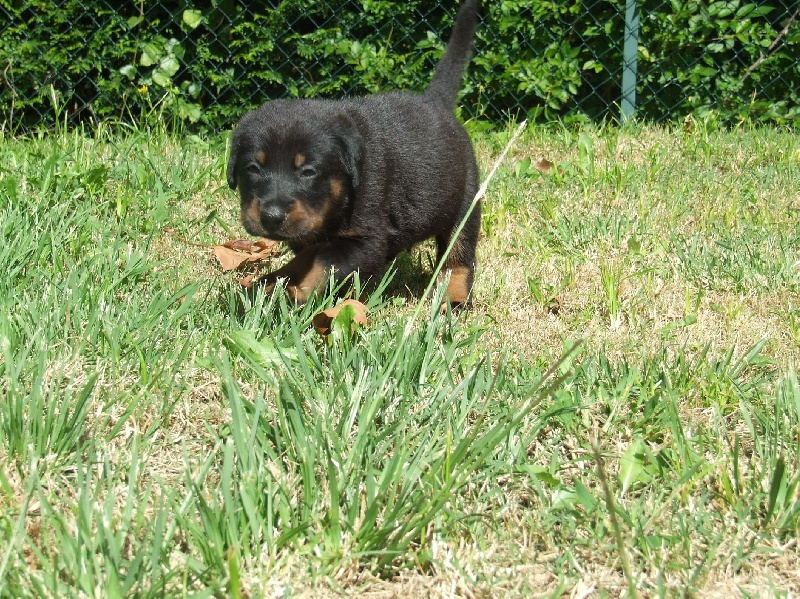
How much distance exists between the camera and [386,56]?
596 cm

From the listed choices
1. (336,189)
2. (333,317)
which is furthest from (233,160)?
(333,317)

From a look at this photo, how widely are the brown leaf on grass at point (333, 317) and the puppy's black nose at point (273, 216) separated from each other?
332 mm

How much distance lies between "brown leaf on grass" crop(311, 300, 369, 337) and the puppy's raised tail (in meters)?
1.54

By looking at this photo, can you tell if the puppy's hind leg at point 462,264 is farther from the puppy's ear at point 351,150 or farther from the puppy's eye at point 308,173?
the puppy's eye at point 308,173

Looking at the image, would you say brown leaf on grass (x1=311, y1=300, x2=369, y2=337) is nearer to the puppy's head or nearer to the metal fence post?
the puppy's head

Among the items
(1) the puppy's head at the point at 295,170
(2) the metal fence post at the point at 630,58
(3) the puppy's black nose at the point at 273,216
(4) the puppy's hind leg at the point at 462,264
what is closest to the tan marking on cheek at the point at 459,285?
(4) the puppy's hind leg at the point at 462,264

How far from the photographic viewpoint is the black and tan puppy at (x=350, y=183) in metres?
2.91

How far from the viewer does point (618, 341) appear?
2.80m

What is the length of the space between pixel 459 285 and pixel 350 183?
66 centimetres

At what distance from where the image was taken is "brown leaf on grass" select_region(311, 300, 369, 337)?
256cm

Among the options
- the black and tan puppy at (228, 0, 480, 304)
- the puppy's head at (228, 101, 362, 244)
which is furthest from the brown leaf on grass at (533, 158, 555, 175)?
the puppy's head at (228, 101, 362, 244)

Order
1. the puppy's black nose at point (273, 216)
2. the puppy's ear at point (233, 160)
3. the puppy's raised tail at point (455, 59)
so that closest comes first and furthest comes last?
the puppy's black nose at point (273, 216) < the puppy's ear at point (233, 160) < the puppy's raised tail at point (455, 59)

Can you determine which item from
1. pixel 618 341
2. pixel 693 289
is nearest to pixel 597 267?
pixel 693 289

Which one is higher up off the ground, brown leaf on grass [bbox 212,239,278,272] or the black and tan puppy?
the black and tan puppy
